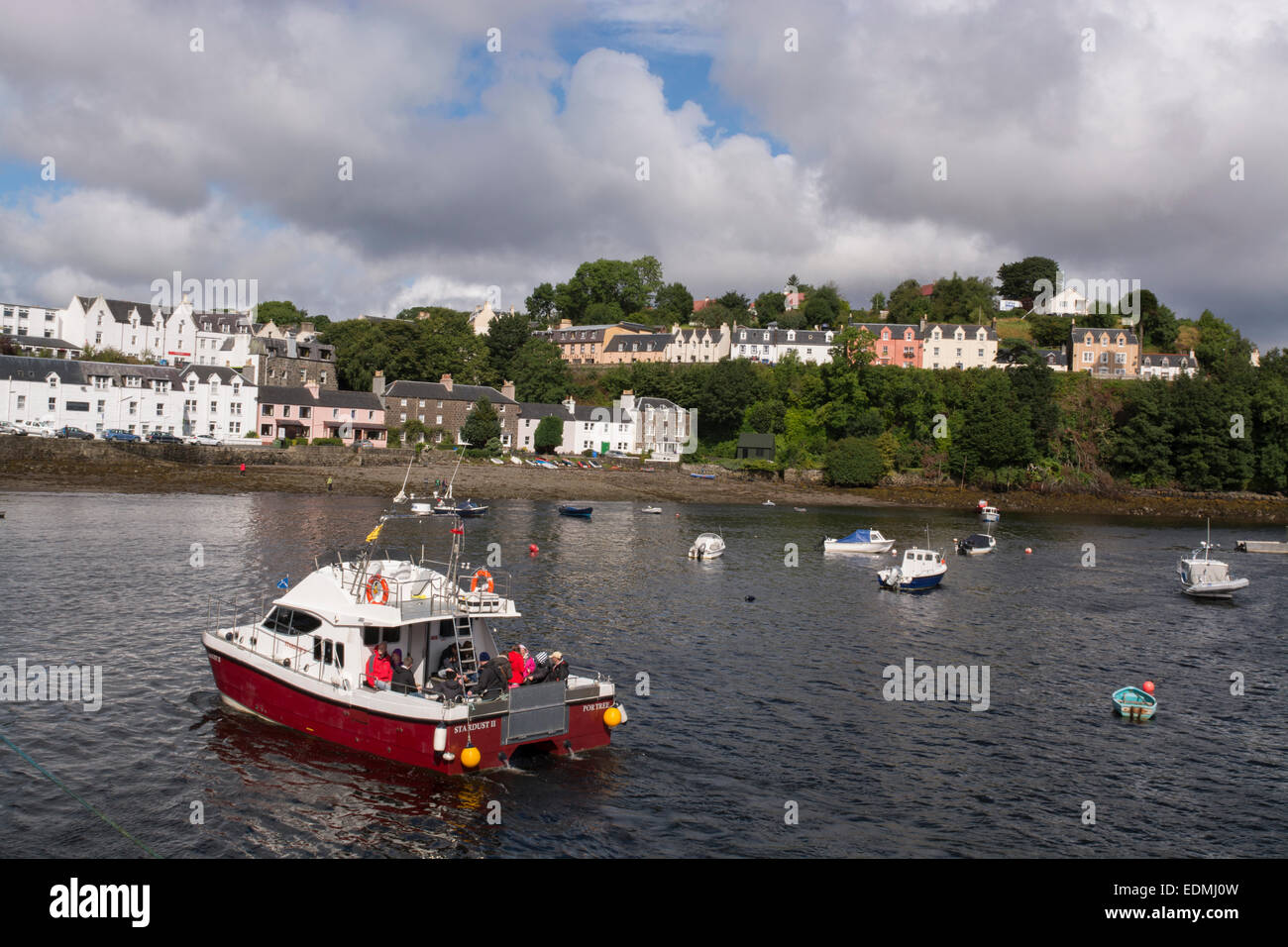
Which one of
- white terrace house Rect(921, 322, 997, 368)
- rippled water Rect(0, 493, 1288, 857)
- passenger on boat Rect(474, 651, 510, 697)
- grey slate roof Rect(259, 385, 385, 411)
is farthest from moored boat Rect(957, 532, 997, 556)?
white terrace house Rect(921, 322, 997, 368)

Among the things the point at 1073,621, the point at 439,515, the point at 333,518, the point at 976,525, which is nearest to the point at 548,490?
the point at 439,515

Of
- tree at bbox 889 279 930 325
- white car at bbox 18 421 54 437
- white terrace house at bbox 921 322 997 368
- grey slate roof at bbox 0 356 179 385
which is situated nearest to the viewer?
white car at bbox 18 421 54 437

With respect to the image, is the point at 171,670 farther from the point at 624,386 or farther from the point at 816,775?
the point at 624,386

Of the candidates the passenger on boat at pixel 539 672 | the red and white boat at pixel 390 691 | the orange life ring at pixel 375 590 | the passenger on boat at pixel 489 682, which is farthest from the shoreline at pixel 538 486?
the passenger on boat at pixel 489 682

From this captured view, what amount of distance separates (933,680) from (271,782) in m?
20.0

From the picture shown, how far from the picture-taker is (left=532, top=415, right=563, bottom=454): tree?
112188mm

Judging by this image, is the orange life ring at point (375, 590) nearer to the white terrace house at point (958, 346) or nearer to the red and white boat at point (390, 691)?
the red and white boat at point (390, 691)

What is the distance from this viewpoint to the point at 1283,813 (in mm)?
19391

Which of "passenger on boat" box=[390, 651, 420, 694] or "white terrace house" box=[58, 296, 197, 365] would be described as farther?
"white terrace house" box=[58, 296, 197, 365]

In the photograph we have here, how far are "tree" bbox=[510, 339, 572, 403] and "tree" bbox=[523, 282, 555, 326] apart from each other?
5396cm

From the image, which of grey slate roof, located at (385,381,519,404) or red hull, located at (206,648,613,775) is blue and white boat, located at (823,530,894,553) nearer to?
red hull, located at (206,648,613,775)

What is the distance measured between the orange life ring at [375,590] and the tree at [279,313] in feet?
462

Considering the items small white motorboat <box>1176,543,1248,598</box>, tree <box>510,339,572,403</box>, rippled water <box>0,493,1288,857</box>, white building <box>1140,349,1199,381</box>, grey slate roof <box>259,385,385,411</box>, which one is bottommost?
rippled water <box>0,493,1288,857</box>

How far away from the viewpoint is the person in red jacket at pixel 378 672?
1919 cm
